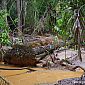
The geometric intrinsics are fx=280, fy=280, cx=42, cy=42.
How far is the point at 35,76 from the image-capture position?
8.89 meters

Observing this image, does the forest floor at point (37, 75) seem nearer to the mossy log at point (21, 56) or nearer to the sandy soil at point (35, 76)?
the sandy soil at point (35, 76)

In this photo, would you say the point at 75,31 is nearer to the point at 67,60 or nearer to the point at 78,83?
the point at 78,83

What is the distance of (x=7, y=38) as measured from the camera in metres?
11.6

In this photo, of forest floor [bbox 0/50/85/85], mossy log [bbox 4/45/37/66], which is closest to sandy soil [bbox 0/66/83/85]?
forest floor [bbox 0/50/85/85]

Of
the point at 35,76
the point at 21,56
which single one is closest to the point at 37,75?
the point at 35,76

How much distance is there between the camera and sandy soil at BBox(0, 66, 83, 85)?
8070 mm

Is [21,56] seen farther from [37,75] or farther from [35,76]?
[35,76]

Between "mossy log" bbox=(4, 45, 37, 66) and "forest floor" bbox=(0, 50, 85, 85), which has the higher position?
"mossy log" bbox=(4, 45, 37, 66)

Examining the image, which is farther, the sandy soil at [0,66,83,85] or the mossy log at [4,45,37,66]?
the mossy log at [4,45,37,66]

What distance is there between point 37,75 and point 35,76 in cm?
20

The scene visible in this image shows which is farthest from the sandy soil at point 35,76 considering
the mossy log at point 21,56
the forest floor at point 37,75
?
the mossy log at point 21,56

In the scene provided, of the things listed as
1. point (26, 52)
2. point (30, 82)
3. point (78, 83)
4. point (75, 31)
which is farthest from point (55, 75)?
point (75, 31)

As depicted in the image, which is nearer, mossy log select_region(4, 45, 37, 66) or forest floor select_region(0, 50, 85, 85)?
forest floor select_region(0, 50, 85, 85)

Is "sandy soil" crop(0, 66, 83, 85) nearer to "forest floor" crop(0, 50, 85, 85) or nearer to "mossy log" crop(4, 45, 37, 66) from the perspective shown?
"forest floor" crop(0, 50, 85, 85)
